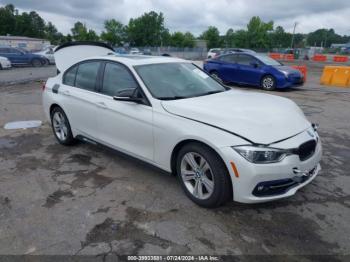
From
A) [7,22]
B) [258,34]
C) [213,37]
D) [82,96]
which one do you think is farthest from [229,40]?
[82,96]

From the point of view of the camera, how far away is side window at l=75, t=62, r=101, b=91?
4789 mm

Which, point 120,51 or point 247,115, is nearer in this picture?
point 247,115

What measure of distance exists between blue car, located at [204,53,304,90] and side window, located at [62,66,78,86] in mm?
7737

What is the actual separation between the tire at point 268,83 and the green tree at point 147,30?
3111 inches

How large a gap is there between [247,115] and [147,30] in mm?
89244

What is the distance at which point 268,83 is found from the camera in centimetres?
1233

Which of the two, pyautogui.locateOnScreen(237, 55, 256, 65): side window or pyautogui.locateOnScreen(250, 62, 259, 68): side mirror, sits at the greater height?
pyautogui.locateOnScreen(237, 55, 256, 65): side window

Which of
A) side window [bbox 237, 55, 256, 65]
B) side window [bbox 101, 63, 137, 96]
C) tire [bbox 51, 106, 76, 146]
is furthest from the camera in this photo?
side window [bbox 237, 55, 256, 65]

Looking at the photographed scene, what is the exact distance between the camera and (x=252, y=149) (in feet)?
9.95

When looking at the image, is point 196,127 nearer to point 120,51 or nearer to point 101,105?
point 101,105

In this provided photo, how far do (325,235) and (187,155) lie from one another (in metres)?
1.59

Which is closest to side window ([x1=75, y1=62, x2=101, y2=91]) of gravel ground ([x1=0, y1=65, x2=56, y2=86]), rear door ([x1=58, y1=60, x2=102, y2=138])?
rear door ([x1=58, y1=60, x2=102, y2=138])

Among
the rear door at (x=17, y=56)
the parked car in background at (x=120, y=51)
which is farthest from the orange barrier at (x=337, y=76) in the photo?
the rear door at (x=17, y=56)

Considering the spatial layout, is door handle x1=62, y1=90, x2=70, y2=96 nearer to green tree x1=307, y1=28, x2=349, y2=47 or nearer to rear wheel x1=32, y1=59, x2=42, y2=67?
rear wheel x1=32, y1=59, x2=42, y2=67
